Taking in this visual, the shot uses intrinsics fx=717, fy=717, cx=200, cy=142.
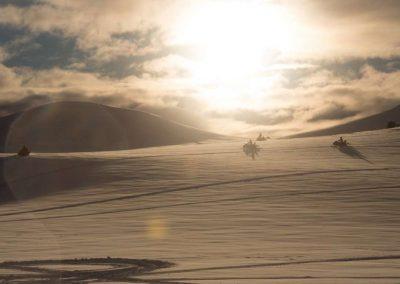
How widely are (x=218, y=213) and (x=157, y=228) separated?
3.19 meters

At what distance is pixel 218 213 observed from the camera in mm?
21281

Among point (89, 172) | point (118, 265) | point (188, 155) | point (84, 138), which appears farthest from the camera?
point (84, 138)

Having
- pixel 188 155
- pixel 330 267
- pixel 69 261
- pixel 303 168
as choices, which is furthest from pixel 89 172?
pixel 330 267

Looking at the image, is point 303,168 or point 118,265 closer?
point 118,265

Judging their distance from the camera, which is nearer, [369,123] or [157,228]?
[157,228]

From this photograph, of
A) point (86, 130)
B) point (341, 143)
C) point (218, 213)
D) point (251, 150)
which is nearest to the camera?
point (218, 213)

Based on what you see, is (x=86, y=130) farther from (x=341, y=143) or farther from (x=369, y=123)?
(x=341, y=143)

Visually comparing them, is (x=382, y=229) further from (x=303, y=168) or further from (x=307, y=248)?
(x=303, y=168)

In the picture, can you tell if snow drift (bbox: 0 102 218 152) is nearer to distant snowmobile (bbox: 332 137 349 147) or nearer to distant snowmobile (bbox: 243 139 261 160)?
distant snowmobile (bbox: 243 139 261 160)

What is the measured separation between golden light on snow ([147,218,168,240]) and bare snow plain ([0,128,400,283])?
2.0 inches

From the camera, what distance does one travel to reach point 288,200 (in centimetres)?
2356

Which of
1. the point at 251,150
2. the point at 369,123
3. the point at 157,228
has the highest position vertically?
the point at 369,123

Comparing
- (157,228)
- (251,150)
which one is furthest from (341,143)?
(157,228)

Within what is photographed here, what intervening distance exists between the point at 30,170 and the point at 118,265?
2550 cm
